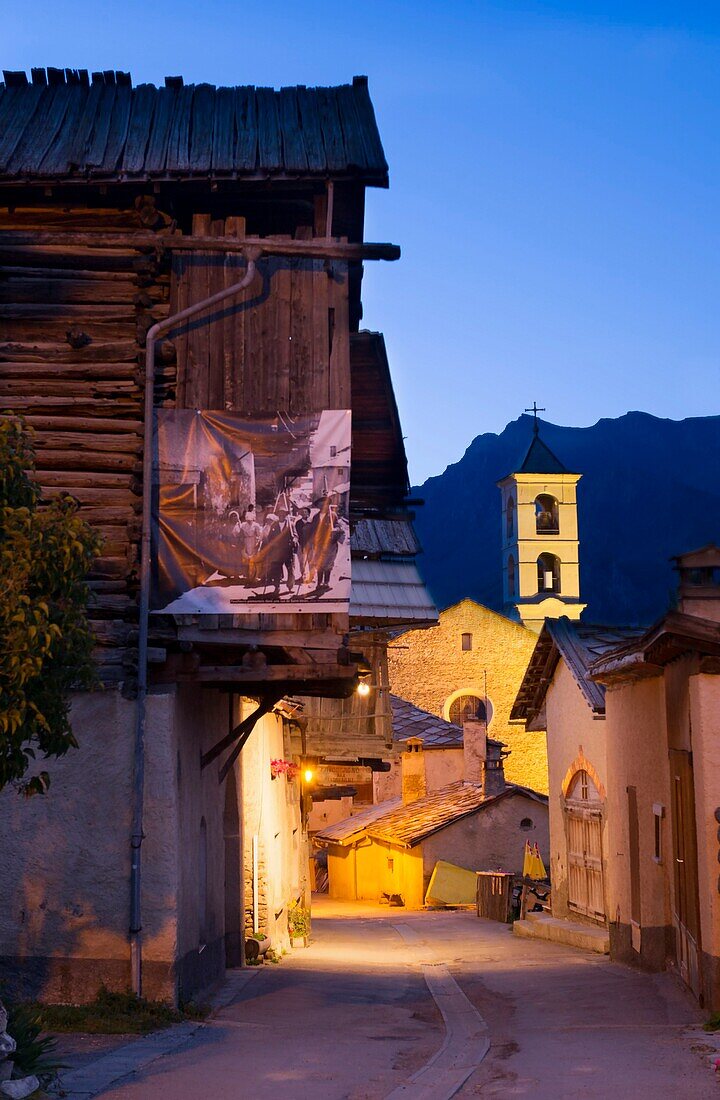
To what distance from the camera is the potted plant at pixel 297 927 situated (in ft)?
72.6

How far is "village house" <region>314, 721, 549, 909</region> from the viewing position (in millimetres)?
38469

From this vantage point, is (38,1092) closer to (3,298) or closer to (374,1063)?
(374,1063)

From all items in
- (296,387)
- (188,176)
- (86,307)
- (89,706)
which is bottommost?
(89,706)

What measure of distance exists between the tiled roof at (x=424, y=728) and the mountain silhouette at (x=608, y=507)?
7594cm

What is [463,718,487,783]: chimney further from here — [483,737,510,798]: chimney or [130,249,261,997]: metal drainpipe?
[130,249,261,997]: metal drainpipe

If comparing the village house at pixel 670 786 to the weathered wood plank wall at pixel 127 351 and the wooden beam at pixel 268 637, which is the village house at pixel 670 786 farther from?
the weathered wood plank wall at pixel 127 351

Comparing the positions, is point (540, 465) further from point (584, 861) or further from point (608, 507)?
point (608, 507)

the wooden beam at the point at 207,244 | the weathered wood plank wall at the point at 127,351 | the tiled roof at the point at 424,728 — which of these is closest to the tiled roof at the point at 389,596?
the weathered wood plank wall at the point at 127,351

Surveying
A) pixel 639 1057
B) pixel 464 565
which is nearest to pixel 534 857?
pixel 639 1057

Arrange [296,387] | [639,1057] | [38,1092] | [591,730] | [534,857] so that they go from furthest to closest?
[534,857], [591,730], [296,387], [639,1057], [38,1092]

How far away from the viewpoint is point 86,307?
498 inches

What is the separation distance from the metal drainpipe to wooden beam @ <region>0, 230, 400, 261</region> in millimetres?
190

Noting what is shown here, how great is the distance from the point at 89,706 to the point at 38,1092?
4729 millimetres

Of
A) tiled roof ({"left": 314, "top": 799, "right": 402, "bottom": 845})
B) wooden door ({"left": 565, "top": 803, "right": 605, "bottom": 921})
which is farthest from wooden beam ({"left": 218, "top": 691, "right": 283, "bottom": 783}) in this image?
tiled roof ({"left": 314, "top": 799, "right": 402, "bottom": 845})
